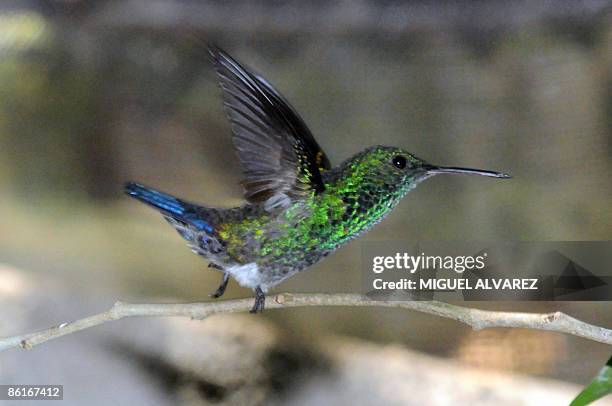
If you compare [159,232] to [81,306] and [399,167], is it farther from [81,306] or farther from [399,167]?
[399,167]

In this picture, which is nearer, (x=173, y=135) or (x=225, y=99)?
(x=225, y=99)

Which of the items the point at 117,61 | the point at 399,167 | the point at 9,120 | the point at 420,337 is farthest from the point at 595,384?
the point at 9,120

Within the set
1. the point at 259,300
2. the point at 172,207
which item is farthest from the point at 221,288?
the point at 172,207

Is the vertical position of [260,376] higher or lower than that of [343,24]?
lower
